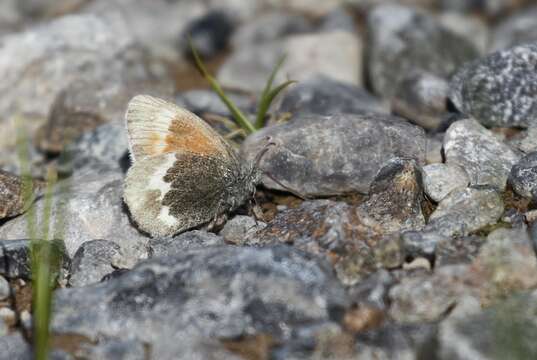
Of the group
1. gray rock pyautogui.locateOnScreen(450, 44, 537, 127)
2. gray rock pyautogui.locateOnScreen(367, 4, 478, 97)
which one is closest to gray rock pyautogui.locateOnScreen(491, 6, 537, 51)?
gray rock pyautogui.locateOnScreen(367, 4, 478, 97)

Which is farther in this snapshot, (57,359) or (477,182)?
(477,182)

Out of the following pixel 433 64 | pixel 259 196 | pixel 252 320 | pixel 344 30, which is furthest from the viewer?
pixel 344 30

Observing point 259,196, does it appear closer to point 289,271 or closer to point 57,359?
point 289,271

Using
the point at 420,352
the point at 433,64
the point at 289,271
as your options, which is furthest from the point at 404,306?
the point at 433,64

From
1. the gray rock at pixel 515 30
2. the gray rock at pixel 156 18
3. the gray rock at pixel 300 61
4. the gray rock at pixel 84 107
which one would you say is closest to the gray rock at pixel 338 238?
the gray rock at pixel 84 107

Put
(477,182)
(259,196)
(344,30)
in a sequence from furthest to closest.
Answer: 1. (344,30)
2. (259,196)
3. (477,182)

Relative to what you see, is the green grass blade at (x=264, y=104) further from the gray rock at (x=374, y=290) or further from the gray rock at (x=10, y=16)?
the gray rock at (x=10, y=16)

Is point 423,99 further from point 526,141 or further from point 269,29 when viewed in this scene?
point 269,29
